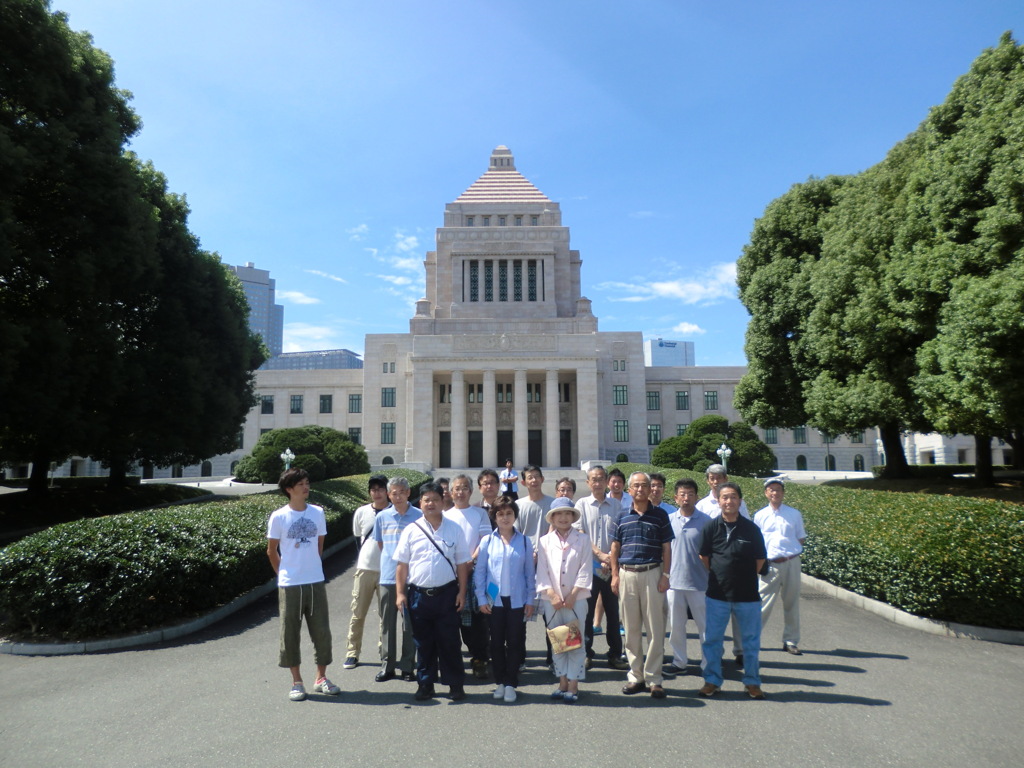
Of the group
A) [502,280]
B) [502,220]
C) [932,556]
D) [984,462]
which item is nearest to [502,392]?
[502,280]

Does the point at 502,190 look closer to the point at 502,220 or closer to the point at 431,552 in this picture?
the point at 502,220

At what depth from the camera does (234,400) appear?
24562mm

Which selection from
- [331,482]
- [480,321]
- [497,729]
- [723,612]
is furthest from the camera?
[480,321]

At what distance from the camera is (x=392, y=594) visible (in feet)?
22.1

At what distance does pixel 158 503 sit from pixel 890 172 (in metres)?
29.1

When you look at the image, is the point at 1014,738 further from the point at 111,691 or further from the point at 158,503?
the point at 158,503

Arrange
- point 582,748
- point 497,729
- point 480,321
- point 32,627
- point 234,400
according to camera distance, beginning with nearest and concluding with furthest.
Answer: point 582,748, point 497,729, point 32,627, point 234,400, point 480,321

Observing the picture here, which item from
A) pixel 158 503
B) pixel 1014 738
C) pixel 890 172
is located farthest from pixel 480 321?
pixel 1014 738

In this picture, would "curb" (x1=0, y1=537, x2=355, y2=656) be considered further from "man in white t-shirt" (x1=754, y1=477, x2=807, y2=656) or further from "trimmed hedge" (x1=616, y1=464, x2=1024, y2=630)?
"trimmed hedge" (x1=616, y1=464, x2=1024, y2=630)

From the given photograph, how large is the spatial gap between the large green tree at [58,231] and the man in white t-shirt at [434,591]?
12.7 meters

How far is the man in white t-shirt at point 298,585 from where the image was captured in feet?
19.8

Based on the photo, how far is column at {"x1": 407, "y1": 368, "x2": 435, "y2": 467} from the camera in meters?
46.2

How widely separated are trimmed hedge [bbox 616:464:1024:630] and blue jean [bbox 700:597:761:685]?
12.7 feet

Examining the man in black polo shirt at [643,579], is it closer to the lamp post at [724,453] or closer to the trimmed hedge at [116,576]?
the trimmed hedge at [116,576]
